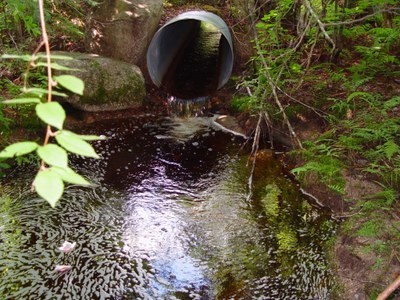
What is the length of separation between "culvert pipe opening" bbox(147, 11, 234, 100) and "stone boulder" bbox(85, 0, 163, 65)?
15.5 inches

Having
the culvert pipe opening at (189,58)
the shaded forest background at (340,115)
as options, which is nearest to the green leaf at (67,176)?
the shaded forest background at (340,115)

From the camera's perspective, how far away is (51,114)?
36.4 inches

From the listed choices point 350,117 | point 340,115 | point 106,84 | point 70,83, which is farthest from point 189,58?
point 70,83

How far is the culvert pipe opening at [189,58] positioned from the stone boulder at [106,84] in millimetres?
772

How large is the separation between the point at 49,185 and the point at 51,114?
17cm

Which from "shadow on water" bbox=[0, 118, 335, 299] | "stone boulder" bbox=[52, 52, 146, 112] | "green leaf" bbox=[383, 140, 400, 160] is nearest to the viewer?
"shadow on water" bbox=[0, 118, 335, 299]

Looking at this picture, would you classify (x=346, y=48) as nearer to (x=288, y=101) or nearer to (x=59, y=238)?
(x=288, y=101)

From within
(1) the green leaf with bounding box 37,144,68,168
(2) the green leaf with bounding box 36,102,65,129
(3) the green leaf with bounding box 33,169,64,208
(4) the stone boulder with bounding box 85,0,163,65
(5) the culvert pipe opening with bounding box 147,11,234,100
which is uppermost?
(2) the green leaf with bounding box 36,102,65,129

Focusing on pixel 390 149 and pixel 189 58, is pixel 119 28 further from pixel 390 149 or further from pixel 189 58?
pixel 390 149

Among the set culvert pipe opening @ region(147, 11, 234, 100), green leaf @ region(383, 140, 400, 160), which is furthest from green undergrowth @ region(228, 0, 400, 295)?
culvert pipe opening @ region(147, 11, 234, 100)

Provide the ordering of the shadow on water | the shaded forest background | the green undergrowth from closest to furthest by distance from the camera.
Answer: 1. the shadow on water
2. the shaded forest background
3. the green undergrowth

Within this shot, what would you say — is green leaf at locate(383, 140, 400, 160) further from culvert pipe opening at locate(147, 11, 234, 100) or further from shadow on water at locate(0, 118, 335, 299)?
culvert pipe opening at locate(147, 11, 234, 100)

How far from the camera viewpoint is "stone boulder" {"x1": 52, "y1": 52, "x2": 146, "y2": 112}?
7973 mm

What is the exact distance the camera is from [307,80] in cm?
732
